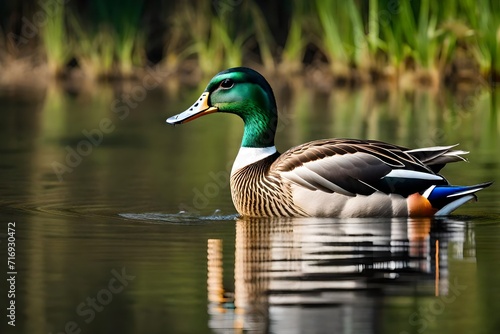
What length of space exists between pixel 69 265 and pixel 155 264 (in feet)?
1.43

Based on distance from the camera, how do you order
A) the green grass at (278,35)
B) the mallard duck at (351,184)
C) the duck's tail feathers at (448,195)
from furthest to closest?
the green grass at (278,35) < the mallard duck at (351,184) < the duck's tail feathers at (448,195)

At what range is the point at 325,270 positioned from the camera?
6.77 meters

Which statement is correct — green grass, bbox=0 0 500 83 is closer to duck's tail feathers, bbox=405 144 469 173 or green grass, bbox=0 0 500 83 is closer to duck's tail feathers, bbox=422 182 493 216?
duck's tail feathers, bbox=405 144 469 173

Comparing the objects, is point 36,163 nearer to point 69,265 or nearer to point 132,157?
point 132,157

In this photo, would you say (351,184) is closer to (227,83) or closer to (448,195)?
(448,195)

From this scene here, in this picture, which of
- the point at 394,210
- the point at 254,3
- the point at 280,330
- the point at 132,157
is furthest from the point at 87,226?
the point at 254,3

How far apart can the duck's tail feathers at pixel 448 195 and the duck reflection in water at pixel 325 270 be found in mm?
103

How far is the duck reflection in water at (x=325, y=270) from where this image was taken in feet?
18.8

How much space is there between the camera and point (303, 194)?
8742mm

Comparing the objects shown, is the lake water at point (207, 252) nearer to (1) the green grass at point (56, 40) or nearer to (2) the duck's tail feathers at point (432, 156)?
(2) the duck's tail feathers at point (432, 156)

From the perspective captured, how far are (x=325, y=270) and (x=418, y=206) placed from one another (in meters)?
2.05

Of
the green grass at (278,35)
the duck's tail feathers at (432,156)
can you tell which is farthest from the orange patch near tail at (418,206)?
the green grass at (278,35)

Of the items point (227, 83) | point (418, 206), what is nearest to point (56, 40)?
point (227, 83)

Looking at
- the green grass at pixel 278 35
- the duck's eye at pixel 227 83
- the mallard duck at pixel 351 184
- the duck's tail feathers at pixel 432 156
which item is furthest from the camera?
the green grass at pixel 278 35
